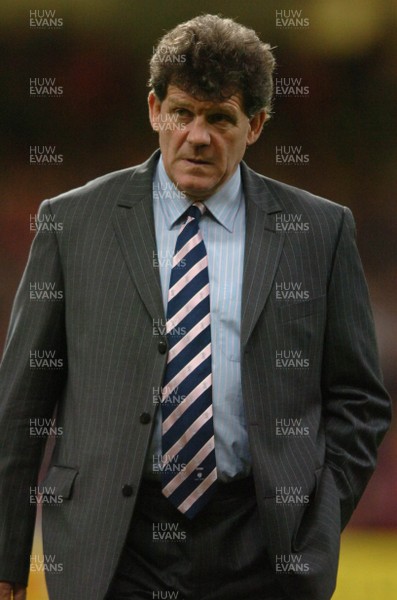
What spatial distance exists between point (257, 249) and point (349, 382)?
13.9 inches

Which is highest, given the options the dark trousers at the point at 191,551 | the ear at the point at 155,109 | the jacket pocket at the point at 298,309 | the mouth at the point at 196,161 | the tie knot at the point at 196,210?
the ear at the point at 155,109

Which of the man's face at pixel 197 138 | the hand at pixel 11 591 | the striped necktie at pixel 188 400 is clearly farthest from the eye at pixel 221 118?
the hand at pixel 11 591

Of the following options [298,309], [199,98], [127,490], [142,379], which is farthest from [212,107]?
[127,490]

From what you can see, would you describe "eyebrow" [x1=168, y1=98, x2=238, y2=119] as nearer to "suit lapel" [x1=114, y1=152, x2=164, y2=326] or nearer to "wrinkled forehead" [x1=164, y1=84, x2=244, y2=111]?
"wrinkled forehead" [x1=164, y1=84, x2=244, y2=111]

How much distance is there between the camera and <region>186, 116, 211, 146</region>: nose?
9.25 ft

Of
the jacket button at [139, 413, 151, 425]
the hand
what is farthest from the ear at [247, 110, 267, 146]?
the hand

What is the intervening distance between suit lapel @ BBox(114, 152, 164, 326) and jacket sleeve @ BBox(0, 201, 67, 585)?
14cm

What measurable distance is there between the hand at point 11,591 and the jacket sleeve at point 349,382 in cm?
68

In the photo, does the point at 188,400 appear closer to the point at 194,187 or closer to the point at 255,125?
the point at 194,187

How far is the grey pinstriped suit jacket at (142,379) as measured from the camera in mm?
2750

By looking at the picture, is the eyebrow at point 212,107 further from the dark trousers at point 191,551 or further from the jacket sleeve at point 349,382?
the dark trousers at point 191,551

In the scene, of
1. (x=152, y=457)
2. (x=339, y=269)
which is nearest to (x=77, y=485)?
(x=152, y=457)

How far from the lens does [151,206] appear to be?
292 centimetres

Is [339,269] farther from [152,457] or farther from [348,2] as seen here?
[348,2]
